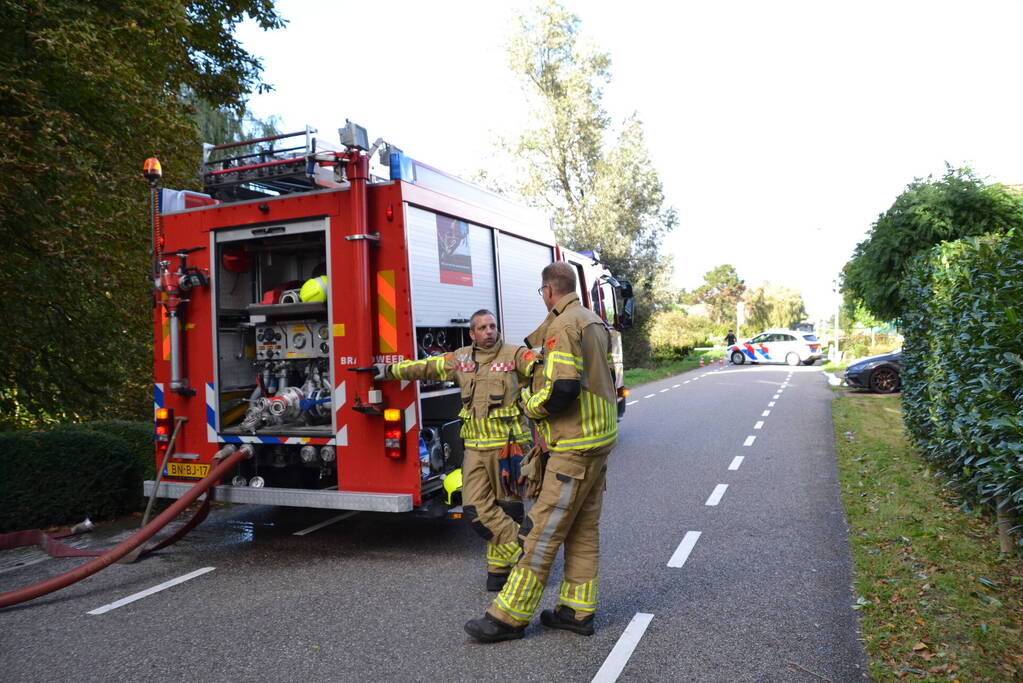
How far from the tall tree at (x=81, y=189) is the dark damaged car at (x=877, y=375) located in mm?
15527

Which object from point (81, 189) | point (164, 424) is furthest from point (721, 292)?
point (164, 424)

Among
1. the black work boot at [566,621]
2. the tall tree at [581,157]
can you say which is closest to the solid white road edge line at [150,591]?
the black work boot at [566,621]

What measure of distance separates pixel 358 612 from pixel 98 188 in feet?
21.5

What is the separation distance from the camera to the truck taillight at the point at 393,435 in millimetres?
5430

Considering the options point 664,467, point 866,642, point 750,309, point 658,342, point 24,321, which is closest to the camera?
point 866,642

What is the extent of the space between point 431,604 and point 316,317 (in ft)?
8.75

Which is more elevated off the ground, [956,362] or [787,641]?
[956,362]

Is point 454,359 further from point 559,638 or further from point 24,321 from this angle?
point 24,321

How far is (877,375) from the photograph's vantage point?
59.9 feet

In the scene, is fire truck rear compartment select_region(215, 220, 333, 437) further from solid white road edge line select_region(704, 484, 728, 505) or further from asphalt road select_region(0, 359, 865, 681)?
solid white road edge line select_region(704, 484, 728, 505)

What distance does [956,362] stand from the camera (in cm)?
616

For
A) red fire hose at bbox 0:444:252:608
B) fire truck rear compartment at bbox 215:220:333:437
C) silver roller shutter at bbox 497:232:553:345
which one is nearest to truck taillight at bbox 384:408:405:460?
fire truck rear compartment at bbox 215:220:333:437

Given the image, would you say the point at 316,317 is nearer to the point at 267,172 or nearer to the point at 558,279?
the point at 267,172

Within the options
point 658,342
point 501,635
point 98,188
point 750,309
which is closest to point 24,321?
point 98,188
